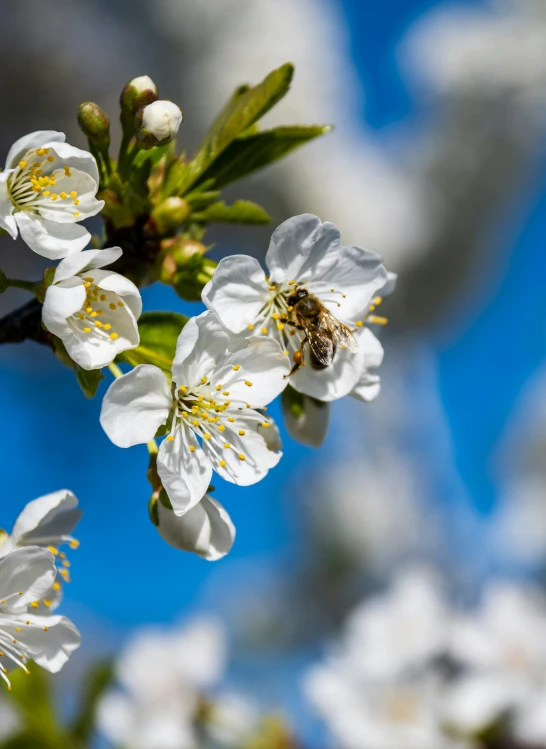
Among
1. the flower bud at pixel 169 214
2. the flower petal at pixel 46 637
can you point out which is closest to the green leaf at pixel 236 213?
the flower bud at pixel 169 214

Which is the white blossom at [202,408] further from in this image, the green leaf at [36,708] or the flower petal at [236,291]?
the green leaf at [36,708]

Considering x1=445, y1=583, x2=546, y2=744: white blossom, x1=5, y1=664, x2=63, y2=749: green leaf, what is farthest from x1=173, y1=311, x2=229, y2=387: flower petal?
x1=445, y1=583, x2=546, y2=744: white blossom

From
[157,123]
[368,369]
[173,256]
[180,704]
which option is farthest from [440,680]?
[157,123]

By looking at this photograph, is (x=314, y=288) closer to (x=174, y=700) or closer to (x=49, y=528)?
(x=49, y=528)

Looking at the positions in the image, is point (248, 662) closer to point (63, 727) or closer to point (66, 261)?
point (63, 727)

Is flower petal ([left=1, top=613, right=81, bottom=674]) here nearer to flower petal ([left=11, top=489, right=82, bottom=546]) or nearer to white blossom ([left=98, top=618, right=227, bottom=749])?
flower petal ([left=11, top=489, right=82, bottom=546])

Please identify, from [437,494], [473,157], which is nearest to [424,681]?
[473,157]
